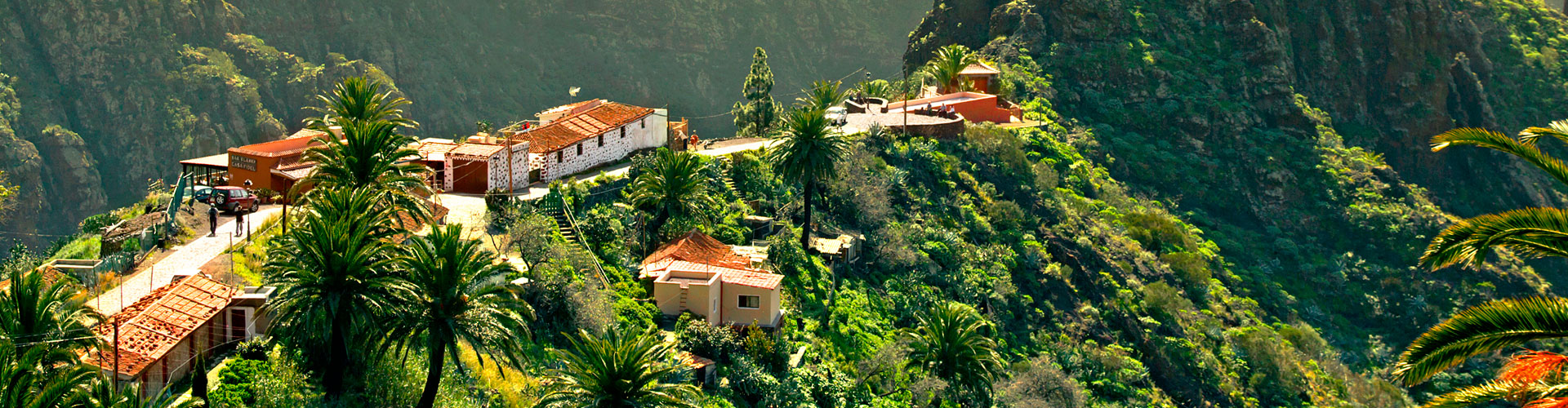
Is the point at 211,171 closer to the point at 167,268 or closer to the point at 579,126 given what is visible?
the point at 579,126

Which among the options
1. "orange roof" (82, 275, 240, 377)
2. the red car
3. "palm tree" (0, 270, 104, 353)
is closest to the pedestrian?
the red car

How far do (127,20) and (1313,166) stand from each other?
10698cm

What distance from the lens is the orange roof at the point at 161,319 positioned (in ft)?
104

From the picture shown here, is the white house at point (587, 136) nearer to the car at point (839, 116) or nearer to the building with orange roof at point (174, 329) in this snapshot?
the car at point (839, 116)

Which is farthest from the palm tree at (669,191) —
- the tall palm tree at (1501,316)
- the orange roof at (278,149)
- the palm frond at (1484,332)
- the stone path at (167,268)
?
the palm frond at (1484,332)

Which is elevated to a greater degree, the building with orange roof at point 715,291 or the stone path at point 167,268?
the stone path at point 167,268

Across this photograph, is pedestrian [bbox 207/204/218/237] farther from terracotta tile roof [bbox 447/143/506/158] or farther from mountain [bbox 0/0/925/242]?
mountain [bbox 0/0/925/242]

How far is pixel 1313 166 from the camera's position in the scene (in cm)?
8838

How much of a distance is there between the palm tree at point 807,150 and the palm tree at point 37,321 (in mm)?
30276

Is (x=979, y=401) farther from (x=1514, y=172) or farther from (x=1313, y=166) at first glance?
(x=1514, y=172)

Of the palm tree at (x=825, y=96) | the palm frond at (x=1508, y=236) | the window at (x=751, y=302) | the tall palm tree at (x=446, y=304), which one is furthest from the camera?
the palm tree at (x=825, y=96)

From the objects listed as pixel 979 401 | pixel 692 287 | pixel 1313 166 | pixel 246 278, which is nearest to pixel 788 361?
pixel 692 287

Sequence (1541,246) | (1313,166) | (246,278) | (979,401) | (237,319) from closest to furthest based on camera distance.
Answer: (1541,246) → (237,319) → (246,278) → (979,401) → (1313,166)

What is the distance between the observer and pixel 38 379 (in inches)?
1086
